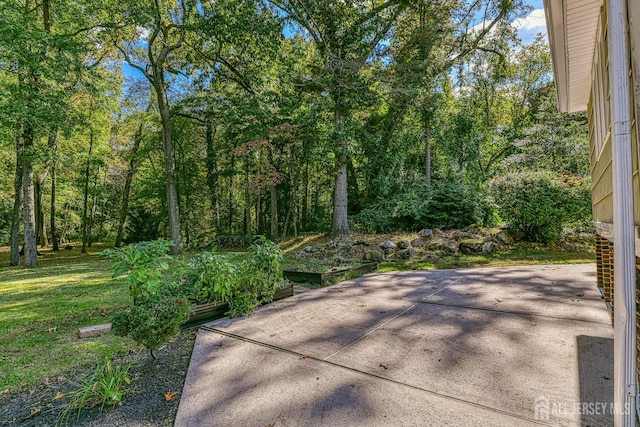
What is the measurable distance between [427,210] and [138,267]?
9201mm

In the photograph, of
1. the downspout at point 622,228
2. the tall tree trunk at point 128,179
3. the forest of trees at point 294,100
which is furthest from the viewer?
the tall tree trunk at point 128,179

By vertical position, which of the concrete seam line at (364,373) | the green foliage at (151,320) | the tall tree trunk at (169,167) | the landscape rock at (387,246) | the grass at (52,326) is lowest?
the grass at (52,326)

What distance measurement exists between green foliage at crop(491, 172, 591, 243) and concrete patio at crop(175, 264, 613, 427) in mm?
3827

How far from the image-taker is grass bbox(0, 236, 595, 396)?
9.05ft

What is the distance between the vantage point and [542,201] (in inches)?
297

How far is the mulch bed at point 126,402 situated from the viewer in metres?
1.97

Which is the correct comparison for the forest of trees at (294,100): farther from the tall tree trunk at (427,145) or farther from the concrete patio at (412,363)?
the concrete patio at (412,363)

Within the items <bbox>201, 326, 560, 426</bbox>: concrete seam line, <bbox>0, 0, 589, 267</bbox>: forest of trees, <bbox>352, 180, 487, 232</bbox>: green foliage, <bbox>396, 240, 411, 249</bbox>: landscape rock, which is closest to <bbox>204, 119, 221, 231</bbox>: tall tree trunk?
<bbox>0, 0, 589, 267</bbox>: forest of trees

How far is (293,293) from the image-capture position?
193 inches

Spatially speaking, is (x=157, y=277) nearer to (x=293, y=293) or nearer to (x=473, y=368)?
(x=293, y=293)

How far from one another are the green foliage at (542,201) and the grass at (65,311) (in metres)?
0.51

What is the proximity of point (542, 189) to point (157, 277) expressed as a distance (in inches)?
326

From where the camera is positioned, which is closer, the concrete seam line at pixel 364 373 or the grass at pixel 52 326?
the concrete seam line at pixel 364 373

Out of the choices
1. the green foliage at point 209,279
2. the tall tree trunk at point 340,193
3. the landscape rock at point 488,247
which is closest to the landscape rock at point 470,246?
the landscape rock at point 488,247
